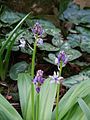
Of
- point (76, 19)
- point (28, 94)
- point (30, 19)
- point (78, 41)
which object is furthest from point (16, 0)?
point (28, 94)

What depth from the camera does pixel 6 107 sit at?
4.45ft

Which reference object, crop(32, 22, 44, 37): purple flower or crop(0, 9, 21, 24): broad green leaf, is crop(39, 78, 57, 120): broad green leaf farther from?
crop(0, 9, 21, 24): broad green leaf

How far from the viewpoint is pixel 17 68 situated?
1897 millimetres

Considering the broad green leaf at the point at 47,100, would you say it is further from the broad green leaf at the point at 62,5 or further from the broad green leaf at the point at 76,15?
the broad green leaf at the point at 62,5

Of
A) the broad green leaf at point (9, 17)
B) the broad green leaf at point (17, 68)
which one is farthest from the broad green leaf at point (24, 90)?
the broad green leaf at point (9, 17)

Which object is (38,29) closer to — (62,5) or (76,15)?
(76,15)

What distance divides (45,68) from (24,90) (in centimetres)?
57

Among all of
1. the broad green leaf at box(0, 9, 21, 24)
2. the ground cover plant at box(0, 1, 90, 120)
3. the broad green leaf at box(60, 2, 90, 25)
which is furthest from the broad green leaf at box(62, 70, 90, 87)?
the broad green leaf at box(0, 9, 21, 24)

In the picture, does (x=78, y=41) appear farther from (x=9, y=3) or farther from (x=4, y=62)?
(x=9, y=3)

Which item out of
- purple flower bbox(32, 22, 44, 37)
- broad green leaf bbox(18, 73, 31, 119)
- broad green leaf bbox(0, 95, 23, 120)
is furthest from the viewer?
broad green leaf bbox(18, 73, 31, 119)

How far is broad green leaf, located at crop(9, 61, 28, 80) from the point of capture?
184 centimetres

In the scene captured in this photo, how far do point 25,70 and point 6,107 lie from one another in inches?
21.3

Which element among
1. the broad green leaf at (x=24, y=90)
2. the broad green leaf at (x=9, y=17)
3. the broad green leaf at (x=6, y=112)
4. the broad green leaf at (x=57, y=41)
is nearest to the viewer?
the broad green leaf at (x=6, y=112)

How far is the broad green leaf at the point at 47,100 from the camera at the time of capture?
1.33 m
